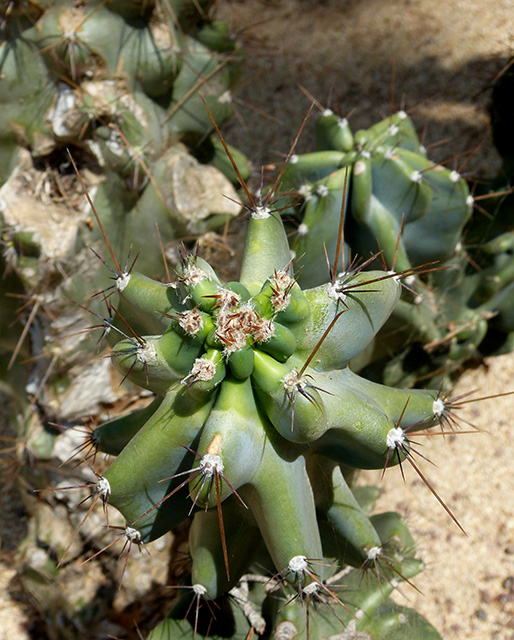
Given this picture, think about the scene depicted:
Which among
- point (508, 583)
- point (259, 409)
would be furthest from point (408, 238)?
point (508, 583)

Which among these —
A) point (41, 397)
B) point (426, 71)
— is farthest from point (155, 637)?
point (426, 71)

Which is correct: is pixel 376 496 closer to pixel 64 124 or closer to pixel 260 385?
pixel 260 385

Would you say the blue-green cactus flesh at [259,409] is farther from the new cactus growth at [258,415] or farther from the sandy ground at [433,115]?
the sandy ground at [433,115]

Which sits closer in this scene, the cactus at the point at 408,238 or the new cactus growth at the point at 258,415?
the new cactus growth at the point at 258,415

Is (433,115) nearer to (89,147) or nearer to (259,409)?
(89,147)

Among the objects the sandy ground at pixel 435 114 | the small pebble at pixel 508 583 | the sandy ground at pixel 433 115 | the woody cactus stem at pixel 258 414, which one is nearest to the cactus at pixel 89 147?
the sandy ground at pixel 435 114

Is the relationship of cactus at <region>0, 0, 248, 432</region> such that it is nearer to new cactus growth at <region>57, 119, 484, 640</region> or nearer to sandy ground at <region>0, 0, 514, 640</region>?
sandy ground at <region>0, 0, 514, 640</region>

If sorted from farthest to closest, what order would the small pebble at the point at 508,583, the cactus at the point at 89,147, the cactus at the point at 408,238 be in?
the small pebble at the point at 508,583
the cactus at the point at 89,147
the cactus at the point at 408,238
